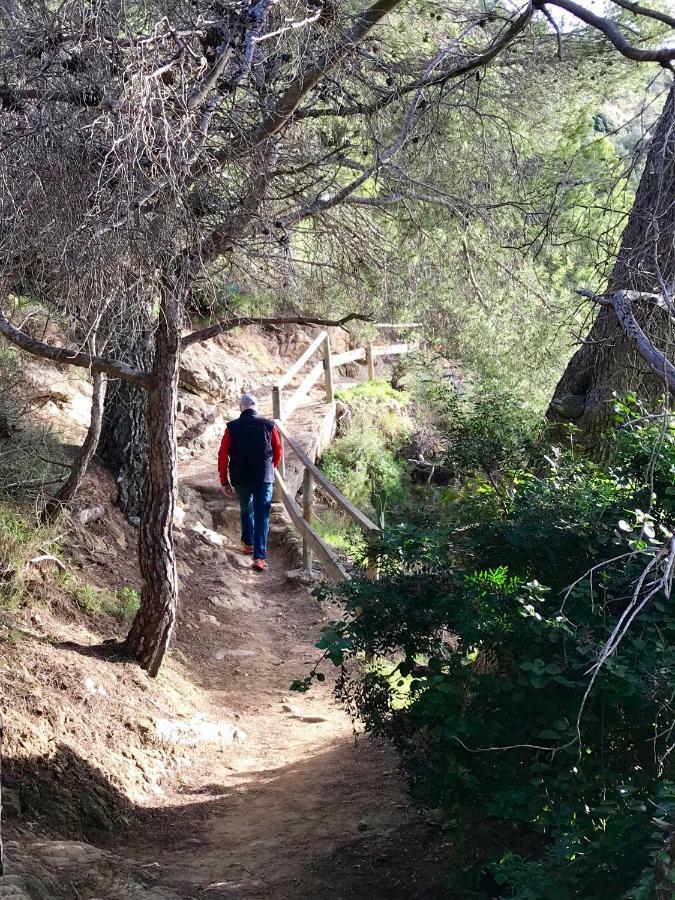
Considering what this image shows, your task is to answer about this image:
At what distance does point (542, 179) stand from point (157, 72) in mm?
4873

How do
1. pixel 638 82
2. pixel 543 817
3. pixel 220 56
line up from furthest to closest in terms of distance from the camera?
pixel 638 82 → pixel 220 56 → pixel 543 817

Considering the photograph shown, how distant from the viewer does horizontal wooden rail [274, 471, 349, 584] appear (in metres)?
7.50

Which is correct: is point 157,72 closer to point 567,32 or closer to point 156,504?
point 156,504

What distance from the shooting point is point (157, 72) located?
11.2 feet

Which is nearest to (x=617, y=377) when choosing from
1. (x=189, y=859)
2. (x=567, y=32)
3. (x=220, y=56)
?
(x=567, y=32)

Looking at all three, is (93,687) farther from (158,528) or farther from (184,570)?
(184,570)

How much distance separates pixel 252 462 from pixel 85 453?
9.04 feet

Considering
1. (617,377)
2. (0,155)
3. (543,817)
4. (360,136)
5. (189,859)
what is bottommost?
(189,859)

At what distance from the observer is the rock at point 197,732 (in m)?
6.06

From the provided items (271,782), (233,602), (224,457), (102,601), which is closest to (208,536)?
(224,457)

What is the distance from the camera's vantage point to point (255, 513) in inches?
394

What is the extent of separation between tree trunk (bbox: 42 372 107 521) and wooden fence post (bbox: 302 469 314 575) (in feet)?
9.33

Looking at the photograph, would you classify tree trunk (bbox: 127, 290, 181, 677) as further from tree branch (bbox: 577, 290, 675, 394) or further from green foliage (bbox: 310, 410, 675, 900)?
tree branch (bbox: 577, 290, 675, 394)

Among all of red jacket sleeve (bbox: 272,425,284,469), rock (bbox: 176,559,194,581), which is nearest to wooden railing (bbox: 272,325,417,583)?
red jacket sleeve (bbox: 272,425,284,469)
